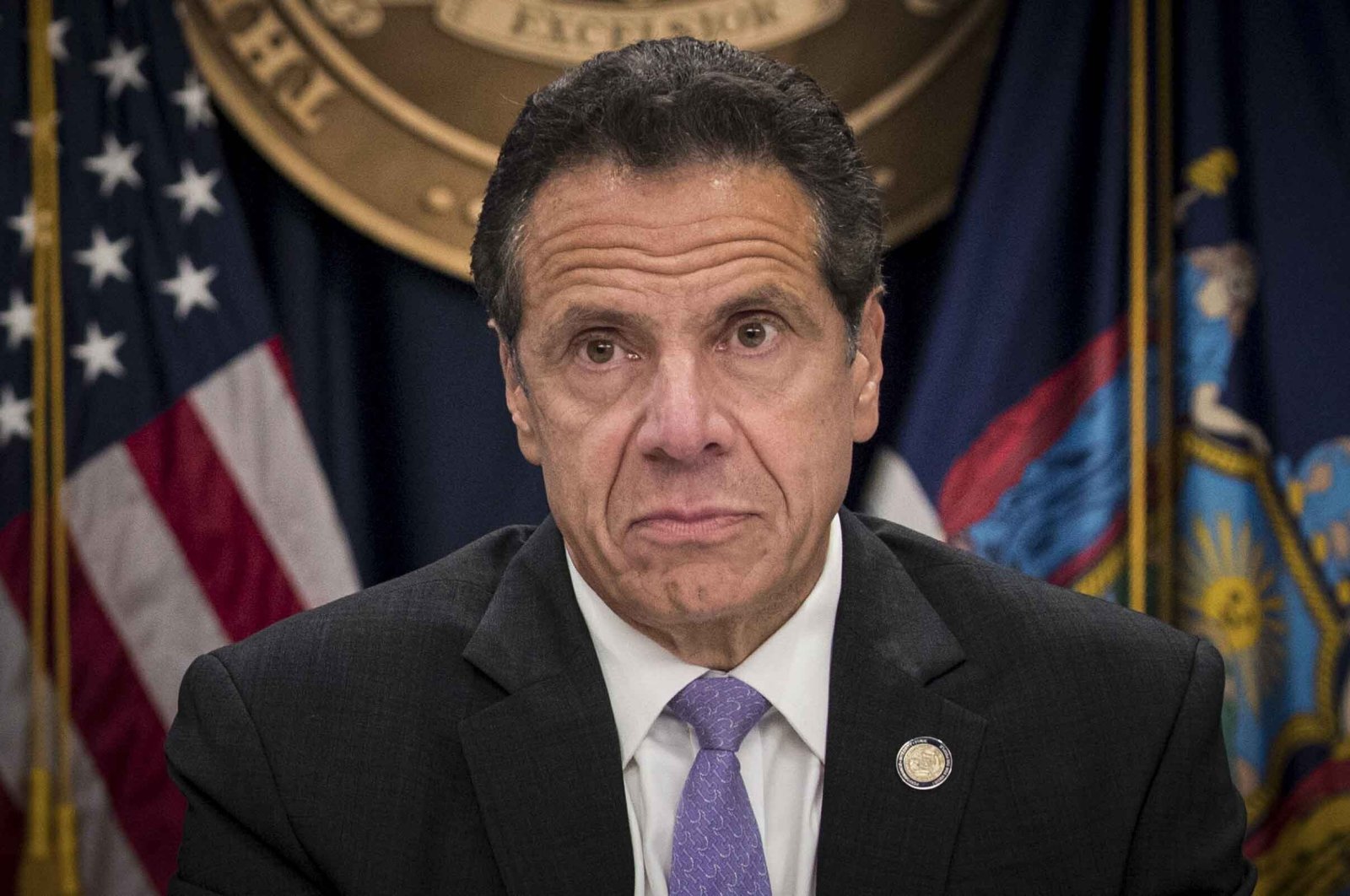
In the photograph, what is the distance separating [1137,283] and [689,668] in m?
2.25

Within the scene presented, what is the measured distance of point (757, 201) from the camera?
73.9 inches

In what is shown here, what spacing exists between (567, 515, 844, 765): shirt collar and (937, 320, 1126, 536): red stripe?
1800 mm

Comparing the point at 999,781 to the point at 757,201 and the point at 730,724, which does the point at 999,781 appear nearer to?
the point at 730,724

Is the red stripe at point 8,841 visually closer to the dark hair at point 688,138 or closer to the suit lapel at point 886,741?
the dark hair at point 688,138

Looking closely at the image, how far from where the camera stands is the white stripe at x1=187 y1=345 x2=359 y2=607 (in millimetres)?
3773

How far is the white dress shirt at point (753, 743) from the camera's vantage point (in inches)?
76.8

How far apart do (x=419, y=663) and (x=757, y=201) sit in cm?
79

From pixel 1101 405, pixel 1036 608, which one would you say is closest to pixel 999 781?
pixel 1036 608

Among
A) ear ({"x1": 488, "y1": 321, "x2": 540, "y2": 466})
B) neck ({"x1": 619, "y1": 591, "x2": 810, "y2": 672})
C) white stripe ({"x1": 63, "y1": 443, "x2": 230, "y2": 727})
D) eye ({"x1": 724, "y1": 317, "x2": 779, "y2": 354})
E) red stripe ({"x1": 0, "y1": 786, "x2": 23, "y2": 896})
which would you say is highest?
eye ({"x1": 724, "y1": 317, "x2": 779, "y2": 354})

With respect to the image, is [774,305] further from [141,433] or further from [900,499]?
[141,433]

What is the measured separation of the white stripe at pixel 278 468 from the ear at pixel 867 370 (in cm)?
204

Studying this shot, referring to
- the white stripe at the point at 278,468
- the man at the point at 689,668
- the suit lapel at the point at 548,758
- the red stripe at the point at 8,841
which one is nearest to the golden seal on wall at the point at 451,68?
the white stripe at the point at 278,468

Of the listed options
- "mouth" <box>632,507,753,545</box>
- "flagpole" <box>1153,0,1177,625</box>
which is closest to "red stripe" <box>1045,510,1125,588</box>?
"flagpole" <box>1153,0,1177,625</box>

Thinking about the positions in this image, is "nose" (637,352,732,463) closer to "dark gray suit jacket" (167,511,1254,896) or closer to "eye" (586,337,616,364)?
"eye" (586,337,616,364)
